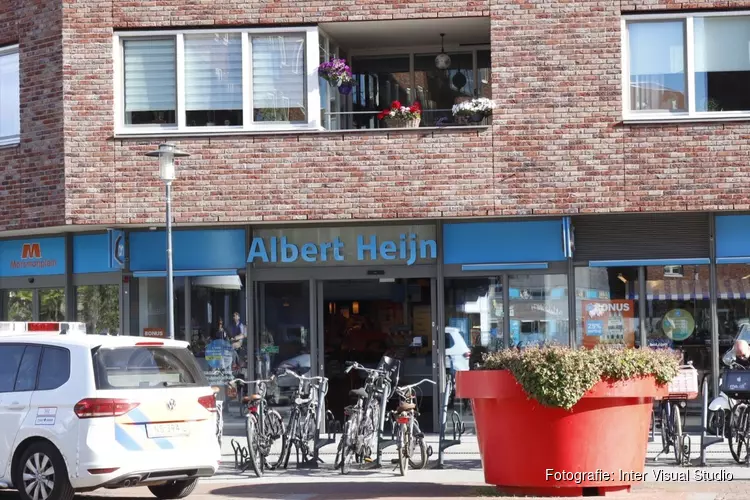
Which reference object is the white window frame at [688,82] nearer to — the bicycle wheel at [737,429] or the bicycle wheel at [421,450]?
the bicycle wheel at [737,429]

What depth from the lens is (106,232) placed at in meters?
20.4

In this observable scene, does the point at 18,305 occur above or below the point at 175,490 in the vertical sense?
above

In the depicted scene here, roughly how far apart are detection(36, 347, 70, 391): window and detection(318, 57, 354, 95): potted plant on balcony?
785cm

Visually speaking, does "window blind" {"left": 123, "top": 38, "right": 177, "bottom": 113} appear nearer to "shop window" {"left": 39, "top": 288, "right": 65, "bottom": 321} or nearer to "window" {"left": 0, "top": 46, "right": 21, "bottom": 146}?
"window" {"left": 0, "top": 46, "right": 21, "bottom": 146}

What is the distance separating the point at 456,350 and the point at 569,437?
25.4 ft

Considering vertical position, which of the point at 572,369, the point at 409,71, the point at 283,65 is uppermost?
the point at 409,71

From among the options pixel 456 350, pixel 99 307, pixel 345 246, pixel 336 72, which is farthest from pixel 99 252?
pixel 456 350

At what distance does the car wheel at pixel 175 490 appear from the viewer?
42.9 ft

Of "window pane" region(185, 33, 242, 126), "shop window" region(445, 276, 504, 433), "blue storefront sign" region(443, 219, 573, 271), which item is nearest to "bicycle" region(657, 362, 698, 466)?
"blue storefront sign" region(443, 219, 573, 271)

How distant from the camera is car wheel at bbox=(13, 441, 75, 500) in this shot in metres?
11.7

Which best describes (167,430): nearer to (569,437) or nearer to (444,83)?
(569,437)

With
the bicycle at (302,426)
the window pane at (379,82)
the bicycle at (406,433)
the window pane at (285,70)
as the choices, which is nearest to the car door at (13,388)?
the bicycle at (302,426)

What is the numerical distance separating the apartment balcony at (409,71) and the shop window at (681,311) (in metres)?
3.97

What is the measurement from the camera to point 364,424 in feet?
49.3
